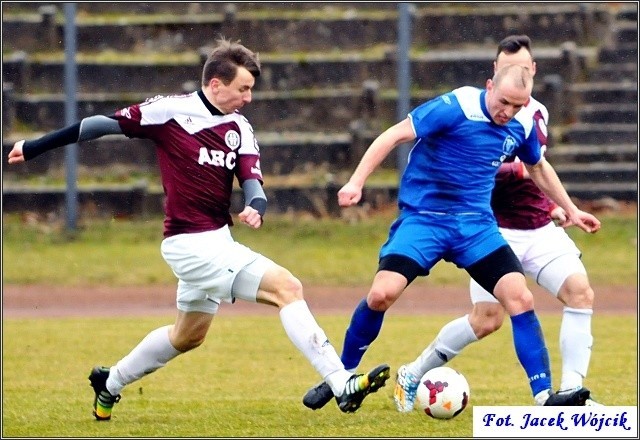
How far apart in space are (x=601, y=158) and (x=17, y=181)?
30.8 ft

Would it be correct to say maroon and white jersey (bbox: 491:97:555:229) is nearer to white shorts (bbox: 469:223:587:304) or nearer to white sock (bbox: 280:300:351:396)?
A: white shorts (bbox: 469:223:587:304)

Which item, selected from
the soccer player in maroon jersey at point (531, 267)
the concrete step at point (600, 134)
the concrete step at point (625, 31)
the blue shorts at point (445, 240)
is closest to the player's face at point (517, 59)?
the soccer player in maroon jersey at point (531, 267)

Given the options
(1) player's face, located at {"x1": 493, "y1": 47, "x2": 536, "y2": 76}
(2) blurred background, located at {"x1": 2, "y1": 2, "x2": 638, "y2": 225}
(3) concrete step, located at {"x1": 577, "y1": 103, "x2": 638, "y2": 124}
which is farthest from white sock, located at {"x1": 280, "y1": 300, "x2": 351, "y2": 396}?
(3) concrete step, located at {"x1": 577, "y1": 103, "x2": 638, "y2": 124}

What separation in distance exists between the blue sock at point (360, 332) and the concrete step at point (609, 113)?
14628mm

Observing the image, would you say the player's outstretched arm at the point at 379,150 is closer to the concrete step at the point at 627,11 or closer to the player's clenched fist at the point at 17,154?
the player's clenched fist at the point at 17,154

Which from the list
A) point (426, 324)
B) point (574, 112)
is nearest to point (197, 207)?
point (426, 324)

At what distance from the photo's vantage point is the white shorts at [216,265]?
6.51 m

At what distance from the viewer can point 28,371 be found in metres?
9.69

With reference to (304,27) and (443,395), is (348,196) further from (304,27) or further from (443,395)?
(304,27)

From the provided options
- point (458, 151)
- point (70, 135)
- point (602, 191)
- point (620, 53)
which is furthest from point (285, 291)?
point (620, 53)

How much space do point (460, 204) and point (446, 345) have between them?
3.32 feet

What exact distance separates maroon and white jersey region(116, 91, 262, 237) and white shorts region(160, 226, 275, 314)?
74 millimetres

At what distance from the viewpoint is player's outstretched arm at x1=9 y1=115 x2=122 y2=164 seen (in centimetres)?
662

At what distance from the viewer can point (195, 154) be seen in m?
6.64
